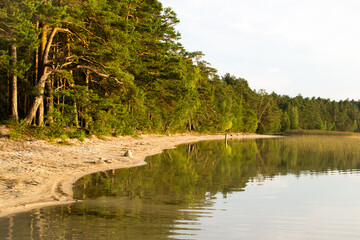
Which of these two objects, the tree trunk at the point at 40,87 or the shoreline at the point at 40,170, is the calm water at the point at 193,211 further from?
the tree trunk at the point at 40,87

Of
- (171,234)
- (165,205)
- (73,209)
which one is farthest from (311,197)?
(73,209)

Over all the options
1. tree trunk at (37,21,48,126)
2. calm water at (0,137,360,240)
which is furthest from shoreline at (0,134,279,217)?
tree trunk at (37,21,48,126)

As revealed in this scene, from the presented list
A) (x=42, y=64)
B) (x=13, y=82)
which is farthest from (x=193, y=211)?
(x=42, y=64)

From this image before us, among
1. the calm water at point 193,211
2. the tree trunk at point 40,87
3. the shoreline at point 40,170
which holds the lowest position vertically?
the calm water at point 193,211

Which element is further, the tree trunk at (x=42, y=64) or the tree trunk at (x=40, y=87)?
the tree trunk at (x=42, y=64)

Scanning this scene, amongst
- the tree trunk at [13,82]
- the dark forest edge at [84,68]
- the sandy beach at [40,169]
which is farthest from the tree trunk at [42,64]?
the sandy beach at [40,169]

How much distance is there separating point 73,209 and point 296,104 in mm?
144734

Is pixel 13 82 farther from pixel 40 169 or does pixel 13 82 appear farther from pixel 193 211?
pixel 193 211

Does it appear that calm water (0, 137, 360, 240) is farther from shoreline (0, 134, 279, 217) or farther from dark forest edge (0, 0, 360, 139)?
dark forest edge (0, 0, 360, 139)

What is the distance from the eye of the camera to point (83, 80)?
29.7m

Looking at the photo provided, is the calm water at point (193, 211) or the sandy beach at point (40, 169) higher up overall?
the sandy beach at point (40, 169)

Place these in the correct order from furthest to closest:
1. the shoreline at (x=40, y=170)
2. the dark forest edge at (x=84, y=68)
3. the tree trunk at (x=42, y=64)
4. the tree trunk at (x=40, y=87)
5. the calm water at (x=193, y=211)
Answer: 1. the tree trunk at (x=42, y=64)
2. the tree trunk at (x=40, y=87)
3. the dark forest edge at (x=84, y=68)
4. the shoreline at (x=40, y=170)
5. the calm water at (x=193, y=211)

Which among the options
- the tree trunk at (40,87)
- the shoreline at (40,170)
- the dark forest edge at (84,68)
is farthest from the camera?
the tree trunk at (40,87)

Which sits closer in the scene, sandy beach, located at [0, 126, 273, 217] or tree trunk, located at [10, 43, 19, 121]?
sandy beach, located at [0, 126, 273, 217]
